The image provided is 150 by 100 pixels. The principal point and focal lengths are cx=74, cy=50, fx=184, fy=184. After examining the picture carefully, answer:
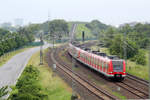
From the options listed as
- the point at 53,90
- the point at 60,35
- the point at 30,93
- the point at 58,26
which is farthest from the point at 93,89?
the point at 58,26

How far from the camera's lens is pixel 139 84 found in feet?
59.4

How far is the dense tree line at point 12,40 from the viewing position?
37963mm

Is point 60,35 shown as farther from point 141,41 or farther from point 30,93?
point 30,93

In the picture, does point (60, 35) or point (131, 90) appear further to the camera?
point (60, 35)

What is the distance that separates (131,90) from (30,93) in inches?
355

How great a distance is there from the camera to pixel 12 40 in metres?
46.2

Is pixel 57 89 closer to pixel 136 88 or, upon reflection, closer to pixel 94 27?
pixel 136 88

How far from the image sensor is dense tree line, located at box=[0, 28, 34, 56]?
3796 centimetres

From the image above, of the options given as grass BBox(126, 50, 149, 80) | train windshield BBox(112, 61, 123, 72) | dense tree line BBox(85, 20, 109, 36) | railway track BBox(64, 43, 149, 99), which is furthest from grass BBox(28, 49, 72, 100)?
dense tree line BBox(85, 20, 109, 36)

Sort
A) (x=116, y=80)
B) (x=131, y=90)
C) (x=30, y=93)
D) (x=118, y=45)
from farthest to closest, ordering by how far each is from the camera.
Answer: (x=118, y=45) → (x=116, y=80) → (x=131, y=90) → (x=30, y=93)

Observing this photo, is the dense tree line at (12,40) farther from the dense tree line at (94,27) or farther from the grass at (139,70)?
the grass at (139,70)

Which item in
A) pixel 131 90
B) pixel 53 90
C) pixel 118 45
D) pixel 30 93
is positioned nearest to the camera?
pixel 30 93

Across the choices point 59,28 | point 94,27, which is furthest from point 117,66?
point 94,27

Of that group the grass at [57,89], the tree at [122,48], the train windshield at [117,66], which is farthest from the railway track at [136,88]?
Result: the tree at [122,48]
